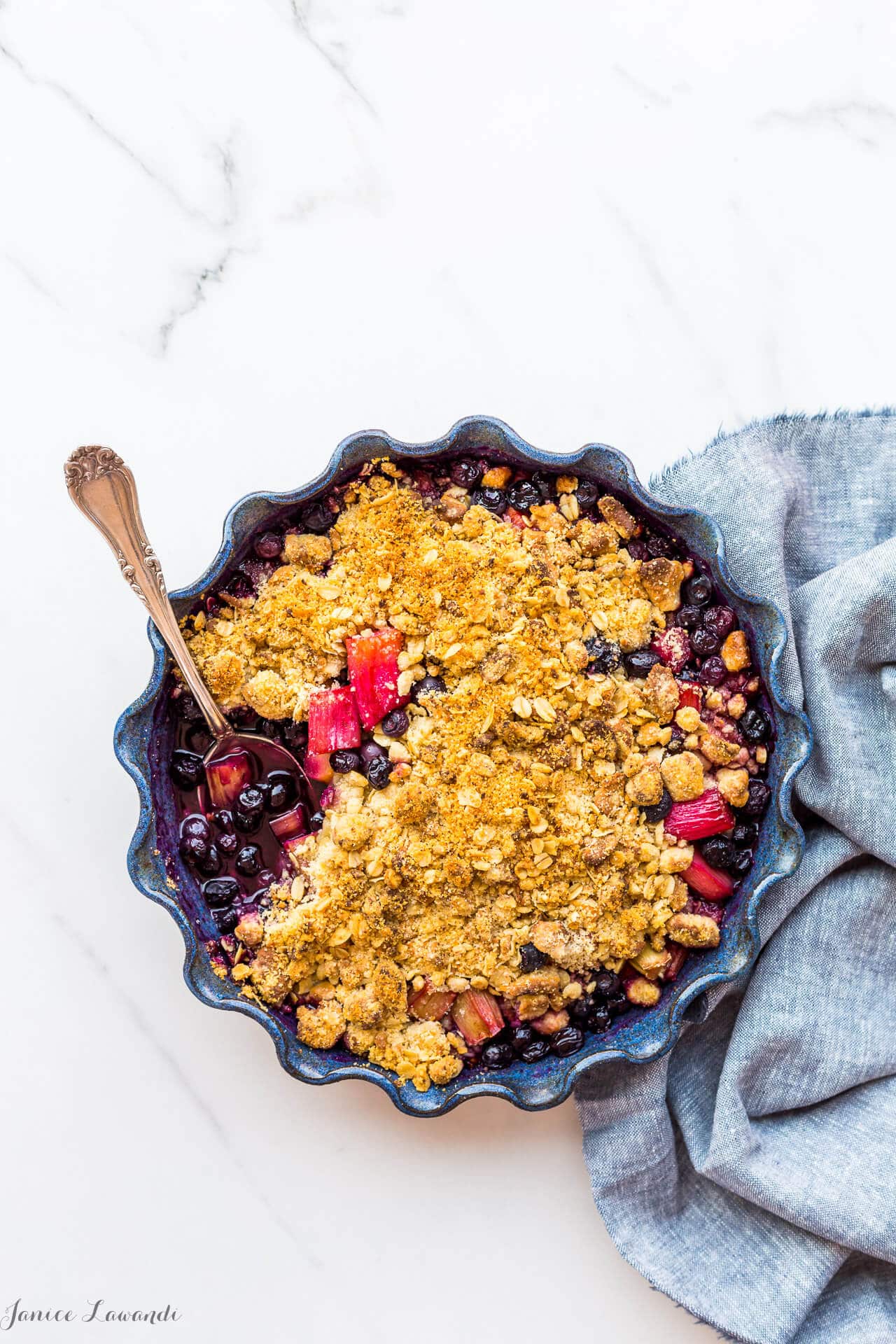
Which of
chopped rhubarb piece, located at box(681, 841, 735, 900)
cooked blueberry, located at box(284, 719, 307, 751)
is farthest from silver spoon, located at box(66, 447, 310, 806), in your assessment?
chopped rhubarb piece, located at box(681, 841, 735, 900)

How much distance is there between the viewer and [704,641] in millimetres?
1744

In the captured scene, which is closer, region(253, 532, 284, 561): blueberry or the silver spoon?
the silver spoon

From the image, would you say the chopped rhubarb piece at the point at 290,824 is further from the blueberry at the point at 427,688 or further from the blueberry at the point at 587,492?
the blueberry at the point at 587,492

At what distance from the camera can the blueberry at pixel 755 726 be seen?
5.73 feet

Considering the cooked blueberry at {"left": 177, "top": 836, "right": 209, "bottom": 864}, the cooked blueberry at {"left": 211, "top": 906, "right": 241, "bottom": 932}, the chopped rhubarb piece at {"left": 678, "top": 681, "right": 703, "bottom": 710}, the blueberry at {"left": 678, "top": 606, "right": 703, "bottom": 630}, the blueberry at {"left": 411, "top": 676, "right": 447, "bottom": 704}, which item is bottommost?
the chopped rhubarb piece at {"left": 678, "top": 681, "right": 703, "bottom": 710}

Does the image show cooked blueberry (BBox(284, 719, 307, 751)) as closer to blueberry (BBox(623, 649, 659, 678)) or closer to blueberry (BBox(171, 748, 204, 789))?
blueberry (BBox(171, 748, 204, 789))

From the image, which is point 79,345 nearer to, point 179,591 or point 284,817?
point 179,591

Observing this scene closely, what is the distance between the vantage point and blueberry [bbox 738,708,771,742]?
175 centimetres

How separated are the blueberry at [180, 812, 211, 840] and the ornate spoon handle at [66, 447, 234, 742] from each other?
0.25 meters

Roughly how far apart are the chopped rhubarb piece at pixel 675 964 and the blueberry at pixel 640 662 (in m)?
0.49

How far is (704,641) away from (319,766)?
0.69 m

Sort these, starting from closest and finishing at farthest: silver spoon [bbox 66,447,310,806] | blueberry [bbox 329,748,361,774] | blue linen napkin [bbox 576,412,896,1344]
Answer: silver spoon [bbox 66,447,310,806] → blueberry [bbox 329,748,361,774] → blue linen napkin [bbox 576,412,896,1344]

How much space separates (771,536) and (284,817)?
1000 mm

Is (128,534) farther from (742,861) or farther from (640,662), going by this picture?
(742,861)
